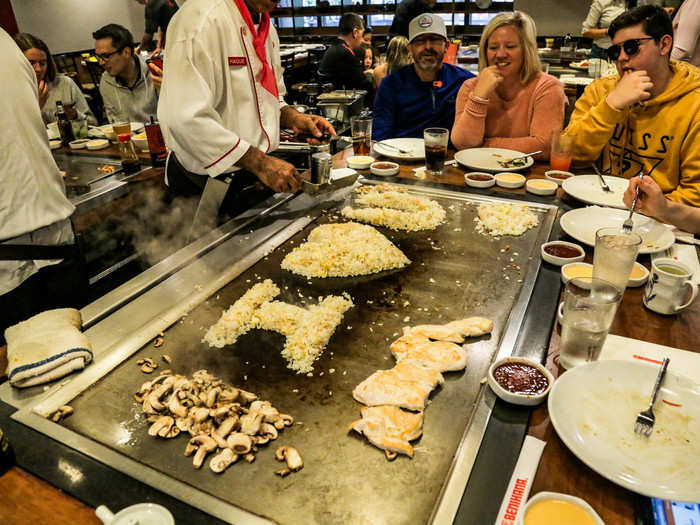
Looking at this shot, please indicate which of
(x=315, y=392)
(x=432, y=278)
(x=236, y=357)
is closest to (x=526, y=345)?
(x=432, y=278)

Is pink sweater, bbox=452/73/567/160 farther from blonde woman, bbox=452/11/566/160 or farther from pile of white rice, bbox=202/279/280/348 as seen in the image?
pile of white rice, bbox=202/279/280/348

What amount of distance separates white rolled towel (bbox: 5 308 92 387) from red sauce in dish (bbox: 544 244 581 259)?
1.81 m

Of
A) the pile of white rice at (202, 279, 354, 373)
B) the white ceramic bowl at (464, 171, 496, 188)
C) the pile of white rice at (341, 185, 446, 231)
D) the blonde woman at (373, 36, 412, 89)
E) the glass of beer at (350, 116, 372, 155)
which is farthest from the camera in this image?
the blonde woman at (373, 36, 412, 89)

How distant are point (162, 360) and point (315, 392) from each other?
21.1 inches

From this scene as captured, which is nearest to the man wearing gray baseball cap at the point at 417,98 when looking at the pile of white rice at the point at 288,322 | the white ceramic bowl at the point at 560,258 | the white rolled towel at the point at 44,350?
the white ceramic bowl at the point at 560,258

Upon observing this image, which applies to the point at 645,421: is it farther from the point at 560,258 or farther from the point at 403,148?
the point at 403,148

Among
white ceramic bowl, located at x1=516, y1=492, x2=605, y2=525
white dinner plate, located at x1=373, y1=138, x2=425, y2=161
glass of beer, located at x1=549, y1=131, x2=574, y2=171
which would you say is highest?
glass of beer, located at x1=549, y1=131, x2=574, y2=171

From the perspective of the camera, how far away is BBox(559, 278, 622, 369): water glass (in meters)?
1.29

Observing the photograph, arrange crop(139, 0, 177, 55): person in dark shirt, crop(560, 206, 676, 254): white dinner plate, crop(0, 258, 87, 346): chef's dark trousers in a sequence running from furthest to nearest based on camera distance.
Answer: crop(139, 0, 177, 55): person in dark shirt → crop(0, 258, 87, 346): chef's dark trousers → crop(560, 206, 676, 254): white dinner plate

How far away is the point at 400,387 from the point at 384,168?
6.43 feet

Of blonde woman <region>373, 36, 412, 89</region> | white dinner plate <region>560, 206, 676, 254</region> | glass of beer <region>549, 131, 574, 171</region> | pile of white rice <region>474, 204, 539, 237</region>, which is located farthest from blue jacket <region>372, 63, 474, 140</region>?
white dinner plate <region>560, 206, 676, 254</region>

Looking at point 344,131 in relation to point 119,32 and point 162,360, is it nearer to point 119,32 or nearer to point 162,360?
point 119,32

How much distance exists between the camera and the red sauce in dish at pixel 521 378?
4.08ft

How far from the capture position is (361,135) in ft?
10.8
